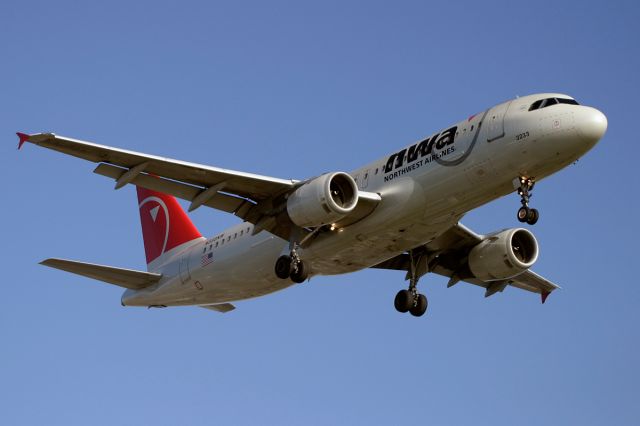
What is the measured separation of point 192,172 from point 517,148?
395 inches

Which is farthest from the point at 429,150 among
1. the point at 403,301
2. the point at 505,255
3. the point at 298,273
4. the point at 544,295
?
the point at 544,295

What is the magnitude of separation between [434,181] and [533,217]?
9.89ft

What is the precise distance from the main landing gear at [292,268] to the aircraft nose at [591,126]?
964 centimetres

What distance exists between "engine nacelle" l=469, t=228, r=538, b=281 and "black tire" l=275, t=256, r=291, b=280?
298 inches

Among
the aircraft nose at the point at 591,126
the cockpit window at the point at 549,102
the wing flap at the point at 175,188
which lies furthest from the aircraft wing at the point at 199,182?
the aircraft nose at the point at 591,126

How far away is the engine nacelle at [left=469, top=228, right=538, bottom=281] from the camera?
37062 millimetres

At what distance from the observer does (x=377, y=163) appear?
33.9 meters

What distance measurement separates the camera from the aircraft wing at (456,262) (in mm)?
38031

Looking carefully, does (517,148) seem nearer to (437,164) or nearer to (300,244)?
(437,164)

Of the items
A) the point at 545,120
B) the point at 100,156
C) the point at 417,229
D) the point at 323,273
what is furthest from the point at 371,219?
the point at 100,156

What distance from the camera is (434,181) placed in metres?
31.4

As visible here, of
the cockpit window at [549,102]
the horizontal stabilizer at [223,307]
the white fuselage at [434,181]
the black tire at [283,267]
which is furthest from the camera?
the horizontal stabilizer at [223,307]

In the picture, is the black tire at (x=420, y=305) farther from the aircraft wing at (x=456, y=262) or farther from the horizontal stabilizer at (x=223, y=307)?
the horizontal stabilizer at (x=223, y=307)

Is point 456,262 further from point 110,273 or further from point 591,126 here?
point 110,273
